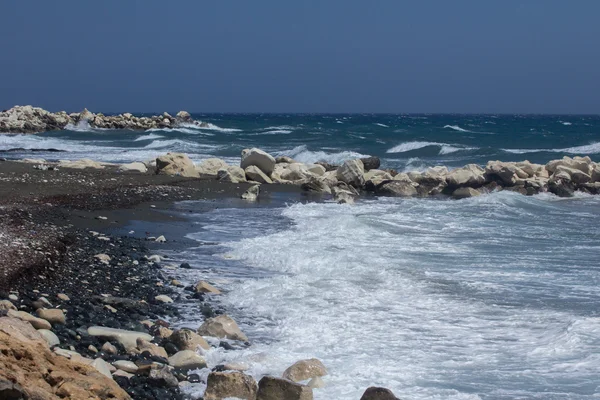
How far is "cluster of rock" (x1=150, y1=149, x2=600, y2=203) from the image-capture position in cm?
2039

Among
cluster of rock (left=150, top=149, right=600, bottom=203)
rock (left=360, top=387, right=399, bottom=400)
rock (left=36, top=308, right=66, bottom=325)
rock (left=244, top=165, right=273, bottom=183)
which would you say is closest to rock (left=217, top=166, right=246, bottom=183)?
cluster of rock (left=150, top=149, right=600, bottom=203)

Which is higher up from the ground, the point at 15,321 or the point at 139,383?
the point at 15,321

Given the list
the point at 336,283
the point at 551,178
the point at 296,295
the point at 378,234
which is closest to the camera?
the point at 296,295

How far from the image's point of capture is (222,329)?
6.40 metres

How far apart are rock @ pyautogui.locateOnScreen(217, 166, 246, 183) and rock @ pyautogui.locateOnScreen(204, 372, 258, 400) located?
15.1 meters

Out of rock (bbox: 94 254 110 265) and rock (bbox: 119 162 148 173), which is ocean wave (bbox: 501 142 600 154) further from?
rock (bbox: 94 254 110 265)

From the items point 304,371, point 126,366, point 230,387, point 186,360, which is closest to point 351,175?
point 186,360

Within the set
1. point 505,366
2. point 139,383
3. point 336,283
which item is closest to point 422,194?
point 336,283

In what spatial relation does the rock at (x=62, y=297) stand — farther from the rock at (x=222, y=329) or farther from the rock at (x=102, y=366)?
the rock at (x=102, y=366)

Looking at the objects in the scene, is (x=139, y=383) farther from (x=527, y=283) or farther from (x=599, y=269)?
(x=599, y=269)

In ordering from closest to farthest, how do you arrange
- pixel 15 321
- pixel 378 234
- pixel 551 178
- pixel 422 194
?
pixel 15 321
pixel 378 234
pixel 422 194
pixel 551 178

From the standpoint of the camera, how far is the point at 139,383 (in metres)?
5.11

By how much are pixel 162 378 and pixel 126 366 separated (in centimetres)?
33

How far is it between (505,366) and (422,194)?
48.6 ft
